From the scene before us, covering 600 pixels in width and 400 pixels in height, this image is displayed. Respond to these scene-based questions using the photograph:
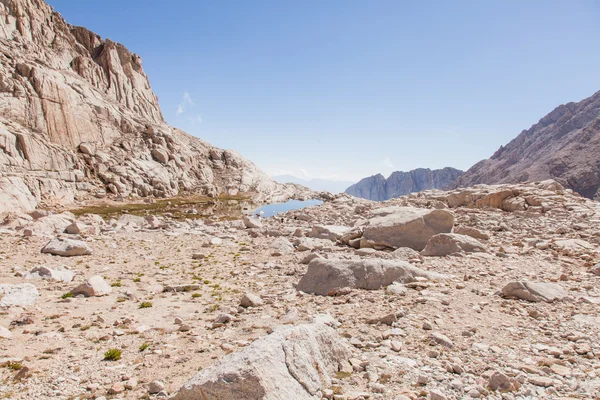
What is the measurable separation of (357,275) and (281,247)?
10.7 meters

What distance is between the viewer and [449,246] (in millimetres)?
17641

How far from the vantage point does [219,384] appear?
5.30 metres

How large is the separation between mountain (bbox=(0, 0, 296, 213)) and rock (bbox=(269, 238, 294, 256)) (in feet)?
136

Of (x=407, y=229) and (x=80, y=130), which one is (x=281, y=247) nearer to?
(x=407, y=229)

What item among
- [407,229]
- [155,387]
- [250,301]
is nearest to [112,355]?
[155,387]

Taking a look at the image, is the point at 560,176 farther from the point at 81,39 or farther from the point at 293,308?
the point at 81,39

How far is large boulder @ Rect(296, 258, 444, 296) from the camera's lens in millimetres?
12211

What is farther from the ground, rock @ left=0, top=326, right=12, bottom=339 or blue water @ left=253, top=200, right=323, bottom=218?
blue water @ left=253, top=200, right=323, bottom=218

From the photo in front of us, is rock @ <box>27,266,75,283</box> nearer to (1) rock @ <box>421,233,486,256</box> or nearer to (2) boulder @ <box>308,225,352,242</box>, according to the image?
(2) boulder @ <box>308,225,352,242</box>

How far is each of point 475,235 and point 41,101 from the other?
92.0m

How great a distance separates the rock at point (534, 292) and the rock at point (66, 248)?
22.0 metres

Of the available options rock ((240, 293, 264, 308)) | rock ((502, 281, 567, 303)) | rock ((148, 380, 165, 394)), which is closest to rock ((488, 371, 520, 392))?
rock ((502, 281, 567, 303))

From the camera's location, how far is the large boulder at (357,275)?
12211 millimetres

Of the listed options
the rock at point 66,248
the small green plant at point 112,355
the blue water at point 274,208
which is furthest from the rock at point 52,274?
the blue water at point 274,208
